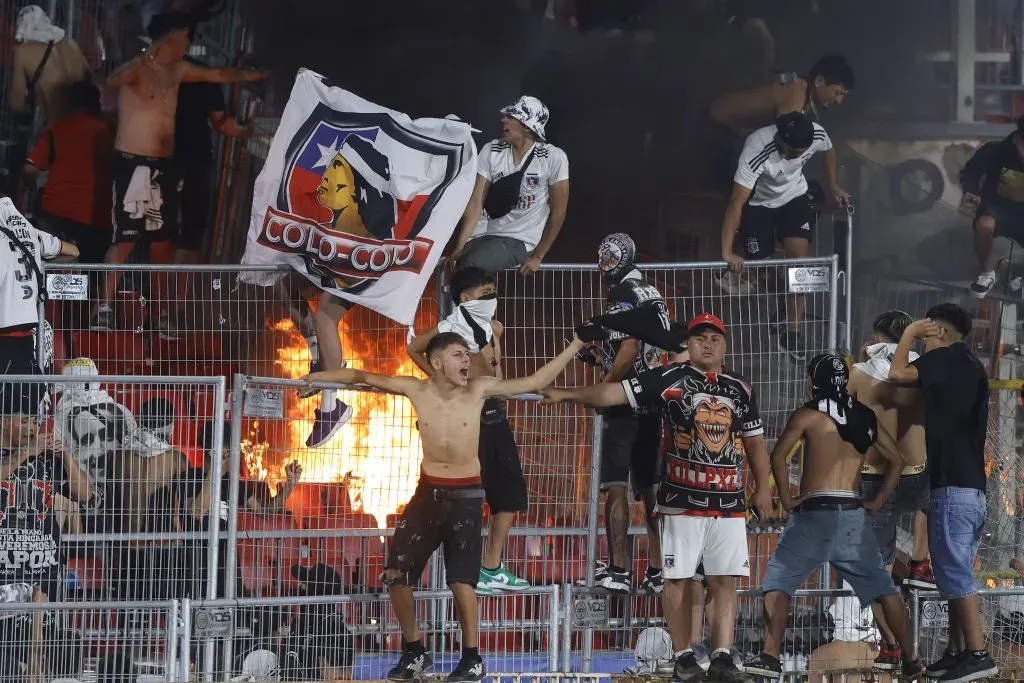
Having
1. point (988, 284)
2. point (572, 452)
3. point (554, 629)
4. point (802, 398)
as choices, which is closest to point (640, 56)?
point (988, 284)

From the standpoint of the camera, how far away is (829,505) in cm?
805

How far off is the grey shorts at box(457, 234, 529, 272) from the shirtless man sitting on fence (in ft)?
4.26

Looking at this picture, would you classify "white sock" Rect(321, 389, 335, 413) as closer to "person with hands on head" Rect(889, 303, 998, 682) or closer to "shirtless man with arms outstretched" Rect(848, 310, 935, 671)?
"shirtless man with arms outstretched" Rect(848, 310, 935, 671)

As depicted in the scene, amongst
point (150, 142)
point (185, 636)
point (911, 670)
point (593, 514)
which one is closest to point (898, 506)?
point (911, 670)

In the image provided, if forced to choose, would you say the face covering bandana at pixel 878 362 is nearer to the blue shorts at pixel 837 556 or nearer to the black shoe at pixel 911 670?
the blue shorts at pixel 837 556

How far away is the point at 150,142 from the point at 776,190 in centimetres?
518

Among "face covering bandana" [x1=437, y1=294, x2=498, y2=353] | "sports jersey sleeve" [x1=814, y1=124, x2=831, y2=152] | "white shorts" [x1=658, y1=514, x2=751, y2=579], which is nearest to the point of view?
"white shorts" [x1=658, y1=514, x2=751, y2=579]

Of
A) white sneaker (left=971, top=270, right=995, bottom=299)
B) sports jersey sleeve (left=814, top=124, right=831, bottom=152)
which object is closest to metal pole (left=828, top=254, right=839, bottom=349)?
sports jersey sleeve (left=814, top=124, right=831, bottom=152)

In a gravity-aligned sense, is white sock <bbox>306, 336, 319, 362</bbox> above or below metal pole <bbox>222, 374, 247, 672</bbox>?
above

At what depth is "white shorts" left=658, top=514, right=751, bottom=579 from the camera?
7.75m

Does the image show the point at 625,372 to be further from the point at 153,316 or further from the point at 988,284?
the point at 988,284

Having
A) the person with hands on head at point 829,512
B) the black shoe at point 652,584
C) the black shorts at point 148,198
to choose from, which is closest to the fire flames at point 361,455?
the black shoe at point 652,584

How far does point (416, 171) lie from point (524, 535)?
8.21 feet

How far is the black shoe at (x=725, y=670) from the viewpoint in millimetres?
7512
